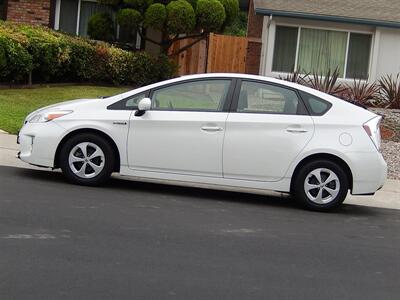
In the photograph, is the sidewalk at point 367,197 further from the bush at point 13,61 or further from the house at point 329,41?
the house at point 329,41

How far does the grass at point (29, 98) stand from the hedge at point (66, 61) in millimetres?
523

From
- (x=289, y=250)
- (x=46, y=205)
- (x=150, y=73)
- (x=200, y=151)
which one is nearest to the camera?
(x=289, y=250)

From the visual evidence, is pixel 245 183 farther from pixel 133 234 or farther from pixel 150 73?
pixel 150 73

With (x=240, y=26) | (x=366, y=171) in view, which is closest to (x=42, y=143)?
(x=366, y=171)

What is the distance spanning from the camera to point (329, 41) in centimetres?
2111

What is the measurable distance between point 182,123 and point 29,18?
15.3 metres

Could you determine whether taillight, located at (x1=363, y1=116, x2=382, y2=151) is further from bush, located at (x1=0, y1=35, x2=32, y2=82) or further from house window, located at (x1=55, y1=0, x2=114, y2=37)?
house window, located at (x1=55, y1=0, x2=114, y2=37)

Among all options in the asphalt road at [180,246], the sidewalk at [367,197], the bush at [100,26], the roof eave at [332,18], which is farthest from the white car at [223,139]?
the bush at [100,26]

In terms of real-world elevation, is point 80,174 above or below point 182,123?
below

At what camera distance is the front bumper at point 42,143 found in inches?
335

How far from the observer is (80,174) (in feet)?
28.0

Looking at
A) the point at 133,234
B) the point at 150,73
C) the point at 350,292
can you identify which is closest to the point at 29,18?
the point at 150,73

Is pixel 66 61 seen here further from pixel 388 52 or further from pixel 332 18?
pixel 388 52

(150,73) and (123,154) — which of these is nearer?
(123,154)
